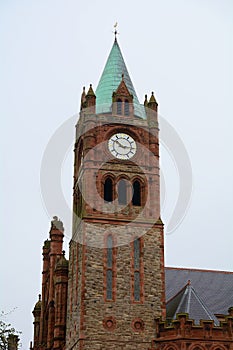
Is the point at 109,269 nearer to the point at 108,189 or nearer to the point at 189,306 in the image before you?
the point at 189,306

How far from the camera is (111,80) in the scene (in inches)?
2564

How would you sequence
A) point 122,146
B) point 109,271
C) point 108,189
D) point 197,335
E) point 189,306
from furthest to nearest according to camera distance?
point 122,146 → point 108,189 → point 109,271 → point 189,306 → point 197,335

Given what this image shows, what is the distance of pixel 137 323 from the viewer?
176ft

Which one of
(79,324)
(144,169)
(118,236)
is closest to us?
(79,324)

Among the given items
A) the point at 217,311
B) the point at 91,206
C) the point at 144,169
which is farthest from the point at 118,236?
the point at 217,311

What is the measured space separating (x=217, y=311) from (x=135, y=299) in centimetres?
828

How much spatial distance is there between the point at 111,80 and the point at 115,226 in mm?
15743

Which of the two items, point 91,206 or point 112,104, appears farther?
point 112,104

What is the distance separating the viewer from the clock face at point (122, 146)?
2370 inches

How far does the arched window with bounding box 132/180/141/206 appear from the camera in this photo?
59.3 metres

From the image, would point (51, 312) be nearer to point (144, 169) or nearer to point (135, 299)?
point (135, 299)

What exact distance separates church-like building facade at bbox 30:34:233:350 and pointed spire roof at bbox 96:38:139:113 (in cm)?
12

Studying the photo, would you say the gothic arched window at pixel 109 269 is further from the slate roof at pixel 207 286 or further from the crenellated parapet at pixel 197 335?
the slate roof at pixel 207 286

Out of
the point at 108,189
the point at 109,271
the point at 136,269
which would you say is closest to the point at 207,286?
the point at 136,269
